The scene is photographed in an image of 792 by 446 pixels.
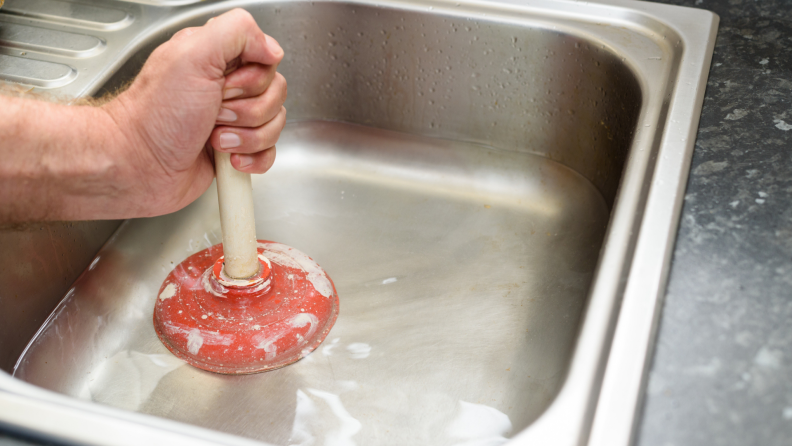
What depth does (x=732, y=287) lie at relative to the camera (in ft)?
1.71

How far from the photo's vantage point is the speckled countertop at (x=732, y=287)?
1.42ft

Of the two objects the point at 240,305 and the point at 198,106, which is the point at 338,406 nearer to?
the point at 240,305

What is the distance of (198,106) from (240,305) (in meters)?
0.28

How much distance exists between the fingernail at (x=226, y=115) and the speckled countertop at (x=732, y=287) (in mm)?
446

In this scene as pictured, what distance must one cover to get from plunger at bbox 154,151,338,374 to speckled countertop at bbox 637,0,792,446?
0.43 metres


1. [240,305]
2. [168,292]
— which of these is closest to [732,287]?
[240,305]

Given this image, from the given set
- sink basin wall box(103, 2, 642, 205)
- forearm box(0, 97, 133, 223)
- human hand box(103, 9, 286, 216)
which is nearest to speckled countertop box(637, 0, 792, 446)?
sink basin wall box(103, 2, 642, 205)

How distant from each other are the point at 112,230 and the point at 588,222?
70 cm

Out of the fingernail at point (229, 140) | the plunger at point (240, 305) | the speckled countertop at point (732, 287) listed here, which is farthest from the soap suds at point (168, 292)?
the speckled countertop at point (732, 287)

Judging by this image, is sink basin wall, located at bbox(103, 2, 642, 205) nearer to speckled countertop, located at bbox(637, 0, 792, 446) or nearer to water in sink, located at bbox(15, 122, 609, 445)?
water in sink, located at bbox(15, 122, 609, 445)

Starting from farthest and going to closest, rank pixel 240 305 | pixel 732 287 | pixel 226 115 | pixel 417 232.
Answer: pixel 417 232 < pixel 240 305 < pixel 226 115 < pixel 732 287

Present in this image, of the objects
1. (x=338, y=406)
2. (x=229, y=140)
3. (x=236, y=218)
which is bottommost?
(x=338, y=406)

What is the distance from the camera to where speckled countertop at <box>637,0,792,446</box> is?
43cm

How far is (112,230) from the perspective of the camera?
88 centimetres
